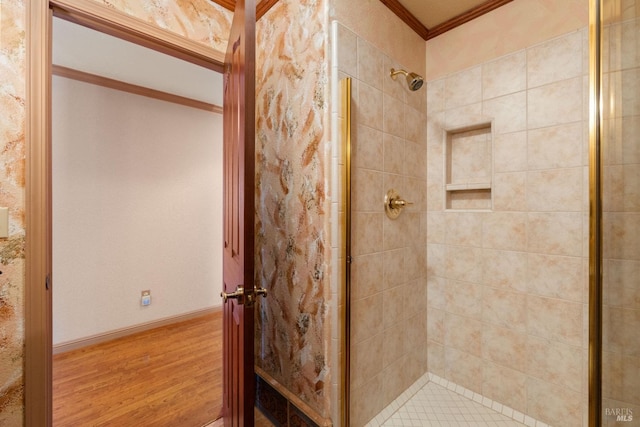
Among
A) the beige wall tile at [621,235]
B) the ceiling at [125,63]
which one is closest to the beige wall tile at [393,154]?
the beige wall tile at [621,235]

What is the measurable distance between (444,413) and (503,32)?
205cm

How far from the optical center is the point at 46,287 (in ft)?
3.31

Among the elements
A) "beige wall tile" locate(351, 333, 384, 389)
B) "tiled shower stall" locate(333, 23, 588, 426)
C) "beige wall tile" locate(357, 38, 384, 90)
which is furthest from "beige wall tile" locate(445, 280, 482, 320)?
"beige wall tile" locate(357, 38, 384, 90)

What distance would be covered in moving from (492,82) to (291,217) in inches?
51.6

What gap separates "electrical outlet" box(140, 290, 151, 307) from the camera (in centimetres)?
263

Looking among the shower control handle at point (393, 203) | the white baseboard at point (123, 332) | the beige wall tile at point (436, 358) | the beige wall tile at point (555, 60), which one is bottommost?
the white baseboard at point (123, 332)

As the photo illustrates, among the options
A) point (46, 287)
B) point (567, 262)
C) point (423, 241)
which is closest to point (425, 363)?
point (423, 241)

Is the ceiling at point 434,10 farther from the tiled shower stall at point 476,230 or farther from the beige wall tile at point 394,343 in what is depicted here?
the beige wall tile at point 394,343

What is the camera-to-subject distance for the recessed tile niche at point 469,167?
1544 millimetres

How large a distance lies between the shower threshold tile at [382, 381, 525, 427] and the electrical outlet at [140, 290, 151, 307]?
241 centimetres

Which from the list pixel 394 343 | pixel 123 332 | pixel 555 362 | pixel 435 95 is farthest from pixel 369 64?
pixel 123 332

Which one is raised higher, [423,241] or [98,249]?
[423,241]

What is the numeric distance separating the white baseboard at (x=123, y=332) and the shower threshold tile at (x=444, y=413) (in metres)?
2.36

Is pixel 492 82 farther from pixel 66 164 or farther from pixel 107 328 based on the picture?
pixel 107 328
